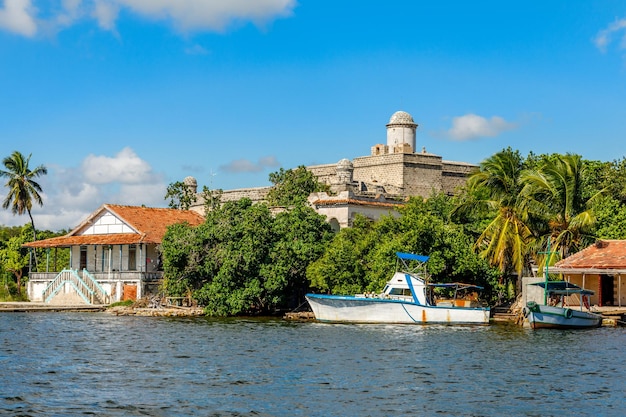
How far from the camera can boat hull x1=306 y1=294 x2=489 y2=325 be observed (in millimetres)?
36594

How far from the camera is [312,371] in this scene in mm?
22984

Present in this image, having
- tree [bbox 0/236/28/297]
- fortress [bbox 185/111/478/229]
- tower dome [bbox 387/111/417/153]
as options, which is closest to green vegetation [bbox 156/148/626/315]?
fortress [bbox 185/111/478/229]

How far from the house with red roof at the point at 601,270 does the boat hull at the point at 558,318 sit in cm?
213

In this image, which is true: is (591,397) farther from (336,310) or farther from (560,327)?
(336,310)

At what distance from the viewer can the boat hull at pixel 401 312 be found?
36.6 meters

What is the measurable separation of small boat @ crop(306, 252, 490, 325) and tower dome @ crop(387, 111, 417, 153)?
23.9 m

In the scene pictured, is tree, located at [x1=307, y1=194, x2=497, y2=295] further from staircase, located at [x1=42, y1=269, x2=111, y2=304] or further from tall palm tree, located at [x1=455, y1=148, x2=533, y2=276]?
staircase, located at [x1=42, y1=269, x2=111, y2=304]

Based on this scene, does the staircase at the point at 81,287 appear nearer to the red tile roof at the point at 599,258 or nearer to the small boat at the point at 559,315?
the small boat at the point at 559,315

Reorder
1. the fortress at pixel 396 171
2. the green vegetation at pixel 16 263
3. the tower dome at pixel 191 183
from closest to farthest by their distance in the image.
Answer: the fortress at pixel 396 171
the green vegetation at pixel 16 263
the tower dome at pixel 191 183

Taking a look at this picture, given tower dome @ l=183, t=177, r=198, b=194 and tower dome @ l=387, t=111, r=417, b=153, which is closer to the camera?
tower dome @ l=387, t=111, r=417, b=153

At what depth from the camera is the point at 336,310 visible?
124 ft

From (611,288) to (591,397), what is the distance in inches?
851

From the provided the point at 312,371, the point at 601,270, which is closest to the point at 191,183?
the point at 601,270

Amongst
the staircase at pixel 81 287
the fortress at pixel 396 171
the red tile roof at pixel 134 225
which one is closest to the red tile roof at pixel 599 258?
the fortress at pixel 396 171
